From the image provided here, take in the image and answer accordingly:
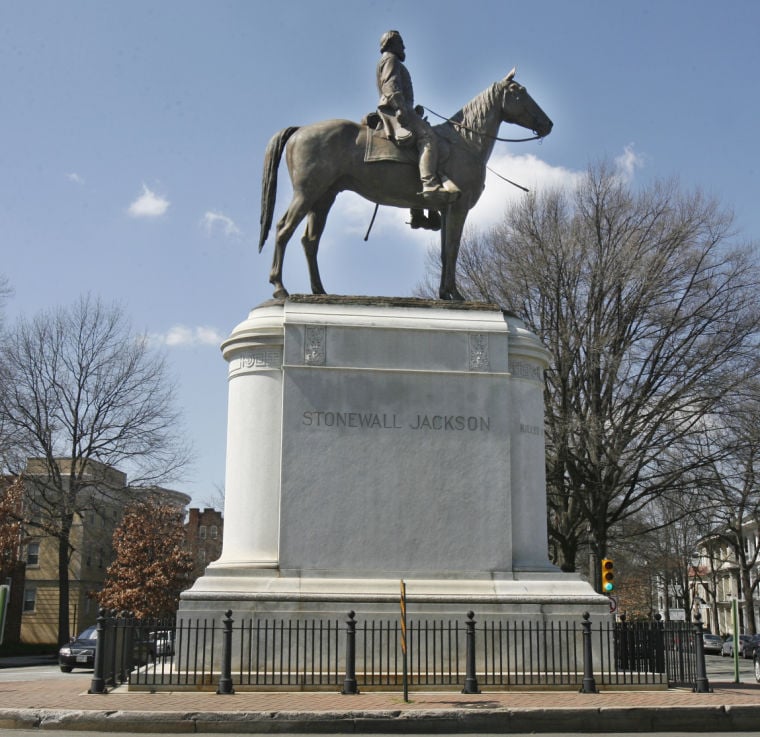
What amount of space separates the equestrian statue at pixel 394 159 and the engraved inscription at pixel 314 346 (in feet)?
4.59

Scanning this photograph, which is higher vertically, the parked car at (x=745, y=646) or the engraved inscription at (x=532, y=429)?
the engraved inscription at (x=532, y=429)

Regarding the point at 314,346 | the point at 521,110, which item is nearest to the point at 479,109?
the point at 521,110

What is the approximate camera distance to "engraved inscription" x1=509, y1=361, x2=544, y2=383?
16.0 metres

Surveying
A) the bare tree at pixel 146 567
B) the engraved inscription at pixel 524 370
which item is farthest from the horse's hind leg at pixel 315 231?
the bare tree at pixel 146 567

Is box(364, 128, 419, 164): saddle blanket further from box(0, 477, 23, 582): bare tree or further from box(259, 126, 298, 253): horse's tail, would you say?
box(0, 477, 23, 582): bare tree

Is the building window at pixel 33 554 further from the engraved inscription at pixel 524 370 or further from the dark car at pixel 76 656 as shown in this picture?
the engraved inscription at pixel 524 370

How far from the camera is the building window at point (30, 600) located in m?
62.9

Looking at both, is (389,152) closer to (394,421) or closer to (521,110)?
(521,110)

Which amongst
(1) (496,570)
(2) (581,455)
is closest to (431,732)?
(1) (496,570)

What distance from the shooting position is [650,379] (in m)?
31.8

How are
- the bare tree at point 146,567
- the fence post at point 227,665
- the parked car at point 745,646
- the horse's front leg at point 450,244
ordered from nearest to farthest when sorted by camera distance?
the fence post at point 227,665
the horse's front leg at point 450,244
the parked car at point 745,646
the bare tree at point 146,567

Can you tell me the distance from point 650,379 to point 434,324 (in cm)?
1805

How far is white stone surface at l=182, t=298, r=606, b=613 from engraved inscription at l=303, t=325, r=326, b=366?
0.06 feet

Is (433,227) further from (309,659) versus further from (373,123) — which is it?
(309,659)
